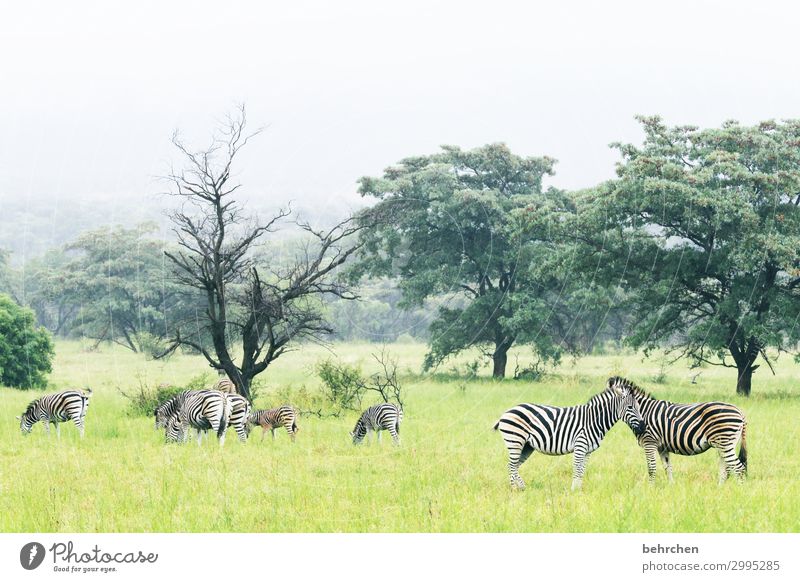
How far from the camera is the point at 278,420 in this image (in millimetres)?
16984

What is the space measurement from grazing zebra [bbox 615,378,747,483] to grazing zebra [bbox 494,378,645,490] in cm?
58

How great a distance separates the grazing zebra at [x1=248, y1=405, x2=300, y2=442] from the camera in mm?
16781

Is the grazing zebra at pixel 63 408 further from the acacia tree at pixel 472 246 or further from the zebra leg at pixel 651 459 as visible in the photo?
the zebra leg at pixel 651 459

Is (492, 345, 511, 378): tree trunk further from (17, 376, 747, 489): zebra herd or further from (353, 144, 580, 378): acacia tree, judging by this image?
(17, 376, 747, 489): zebra herd

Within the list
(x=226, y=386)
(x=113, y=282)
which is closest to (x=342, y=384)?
(x=226, y=386)

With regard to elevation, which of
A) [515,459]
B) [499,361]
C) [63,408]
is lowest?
[63,408]

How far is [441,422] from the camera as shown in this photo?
17.8 meters

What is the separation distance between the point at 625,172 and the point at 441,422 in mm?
11165

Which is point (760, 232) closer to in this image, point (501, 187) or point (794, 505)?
point (501, 187)

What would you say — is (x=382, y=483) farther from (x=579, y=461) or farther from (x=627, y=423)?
(x=627, y=423)

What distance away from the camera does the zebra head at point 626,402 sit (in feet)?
33.0

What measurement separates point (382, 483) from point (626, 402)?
3.65m
